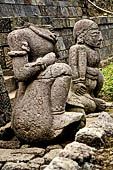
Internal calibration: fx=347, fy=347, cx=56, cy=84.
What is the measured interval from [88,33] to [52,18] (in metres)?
4.40

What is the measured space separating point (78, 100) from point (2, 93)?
1247 millimetres

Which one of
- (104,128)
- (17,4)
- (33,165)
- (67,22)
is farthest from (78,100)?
(67,22)

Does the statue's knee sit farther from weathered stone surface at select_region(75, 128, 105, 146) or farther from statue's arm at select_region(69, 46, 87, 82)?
statue's arm at select_region(69, 46, 87, 82)

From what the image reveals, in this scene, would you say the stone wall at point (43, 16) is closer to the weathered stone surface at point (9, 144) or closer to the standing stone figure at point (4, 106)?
the standing stone figure at point (4, 106)

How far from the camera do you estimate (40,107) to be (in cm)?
430

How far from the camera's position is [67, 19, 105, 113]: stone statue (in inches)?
233

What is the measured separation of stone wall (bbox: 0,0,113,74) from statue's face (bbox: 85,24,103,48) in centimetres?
68

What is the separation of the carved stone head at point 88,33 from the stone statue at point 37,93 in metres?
1.56

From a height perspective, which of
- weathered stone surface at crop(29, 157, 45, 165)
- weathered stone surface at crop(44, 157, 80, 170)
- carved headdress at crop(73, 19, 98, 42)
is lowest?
weathered stone surface at crop(29, 157, 45, 165)

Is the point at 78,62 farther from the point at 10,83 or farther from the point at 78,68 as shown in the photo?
the point at 10,83

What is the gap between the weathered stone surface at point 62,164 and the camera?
296cm

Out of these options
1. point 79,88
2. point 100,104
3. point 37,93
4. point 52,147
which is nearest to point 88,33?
point 79,88

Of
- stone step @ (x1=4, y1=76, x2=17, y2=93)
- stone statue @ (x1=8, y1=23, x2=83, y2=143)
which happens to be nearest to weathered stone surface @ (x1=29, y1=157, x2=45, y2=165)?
stone statue @ (x1=8, y1=23, x2=83, y2=143)

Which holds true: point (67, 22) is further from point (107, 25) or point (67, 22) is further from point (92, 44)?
point (92, 44)
